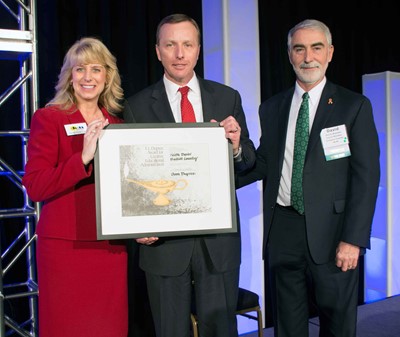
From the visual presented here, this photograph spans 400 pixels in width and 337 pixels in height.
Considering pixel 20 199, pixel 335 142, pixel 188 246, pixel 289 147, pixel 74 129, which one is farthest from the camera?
pixel 20 199

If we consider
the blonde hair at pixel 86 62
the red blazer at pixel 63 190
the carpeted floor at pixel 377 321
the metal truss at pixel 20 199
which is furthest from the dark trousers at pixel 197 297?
the carpeted floor at pixel 377 321

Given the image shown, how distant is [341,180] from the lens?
7.14ft

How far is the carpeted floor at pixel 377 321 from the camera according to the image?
3.70m

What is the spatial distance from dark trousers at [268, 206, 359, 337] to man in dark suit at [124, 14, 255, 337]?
1.18ft

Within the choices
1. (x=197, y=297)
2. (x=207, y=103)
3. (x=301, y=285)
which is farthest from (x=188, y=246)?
(x=301, y=285)

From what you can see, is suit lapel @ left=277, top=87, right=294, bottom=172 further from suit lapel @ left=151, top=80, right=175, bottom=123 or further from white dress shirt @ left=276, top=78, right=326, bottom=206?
suit lapel @ left=151, top=80, right=175, bottom=123

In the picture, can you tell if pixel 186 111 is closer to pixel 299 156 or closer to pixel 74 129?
pixel 74 129

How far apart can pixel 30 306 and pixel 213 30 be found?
90.2 inches

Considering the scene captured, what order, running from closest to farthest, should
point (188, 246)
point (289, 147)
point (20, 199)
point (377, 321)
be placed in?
point (188, 246), point (289, 147), point (20, 199), point (377, 321)

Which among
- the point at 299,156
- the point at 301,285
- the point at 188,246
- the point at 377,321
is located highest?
the point at 299,156

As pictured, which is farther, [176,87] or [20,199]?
[20,199]

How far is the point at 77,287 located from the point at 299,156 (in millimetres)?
1189

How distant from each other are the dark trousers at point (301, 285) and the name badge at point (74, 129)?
40.1 inches

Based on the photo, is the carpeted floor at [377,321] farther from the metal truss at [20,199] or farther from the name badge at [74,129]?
the name badge at [74,129]
